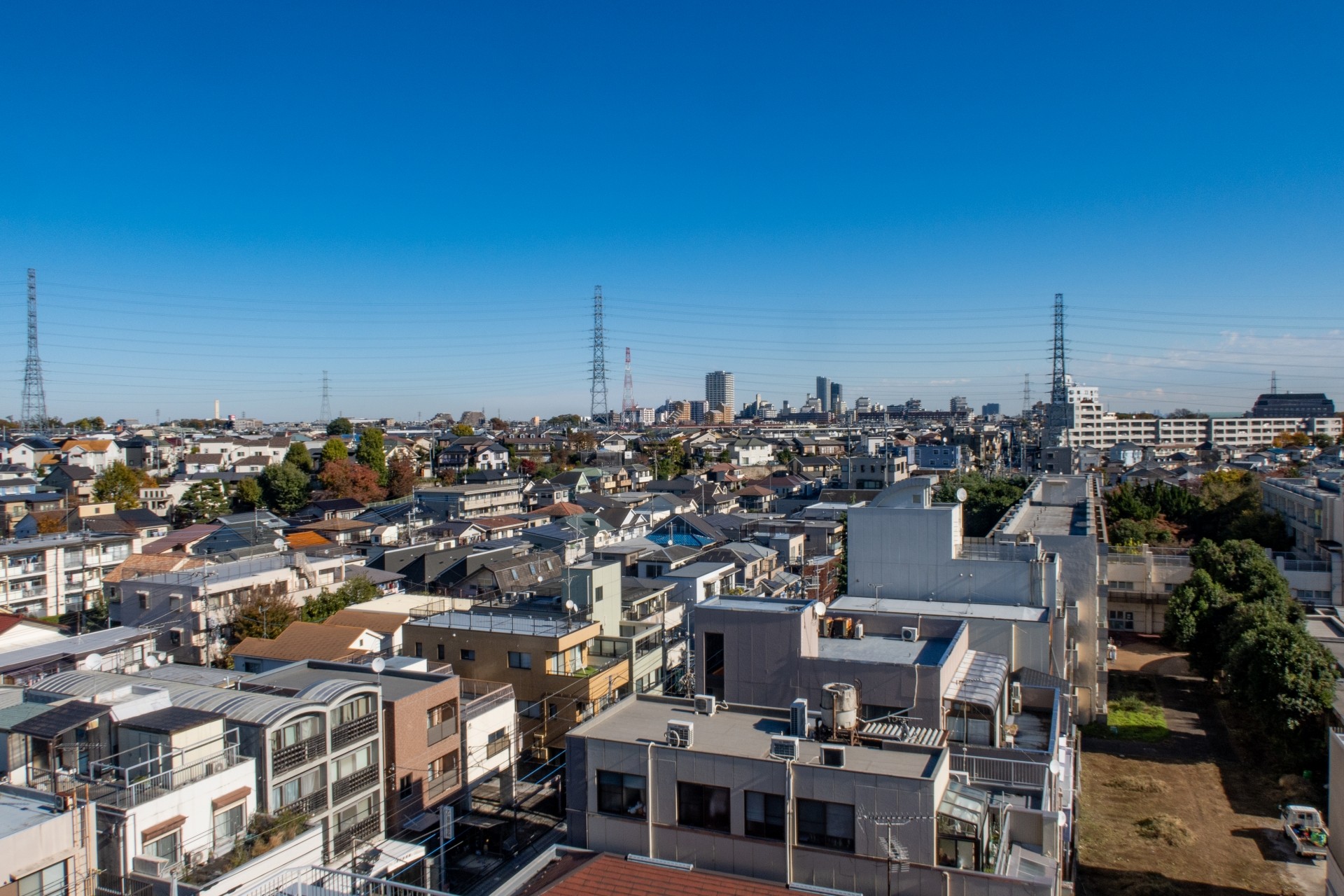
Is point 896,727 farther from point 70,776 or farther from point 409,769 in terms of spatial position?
point 70,776

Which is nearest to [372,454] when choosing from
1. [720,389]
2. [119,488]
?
[119,488]

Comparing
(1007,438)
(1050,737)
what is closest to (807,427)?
(1007,438)

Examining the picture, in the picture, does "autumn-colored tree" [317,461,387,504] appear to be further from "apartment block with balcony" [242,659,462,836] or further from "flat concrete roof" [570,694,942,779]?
"flat concrete roof" [570,694,942,779]

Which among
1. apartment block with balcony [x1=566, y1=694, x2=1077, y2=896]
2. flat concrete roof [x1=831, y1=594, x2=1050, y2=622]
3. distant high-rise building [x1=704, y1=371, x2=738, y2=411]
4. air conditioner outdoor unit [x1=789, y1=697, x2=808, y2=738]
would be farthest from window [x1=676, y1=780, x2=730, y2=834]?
distant high-rise building [x1=704, y1=371, x2=738, y2=411]

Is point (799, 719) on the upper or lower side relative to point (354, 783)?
upper

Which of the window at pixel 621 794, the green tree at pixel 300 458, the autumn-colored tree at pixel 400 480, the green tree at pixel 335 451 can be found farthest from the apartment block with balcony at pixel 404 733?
the green tree at pixel 300 458

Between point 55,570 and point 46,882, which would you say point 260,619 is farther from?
point 46,882

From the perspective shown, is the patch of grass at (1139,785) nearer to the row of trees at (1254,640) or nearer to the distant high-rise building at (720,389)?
the row of trees at (1254,640)
